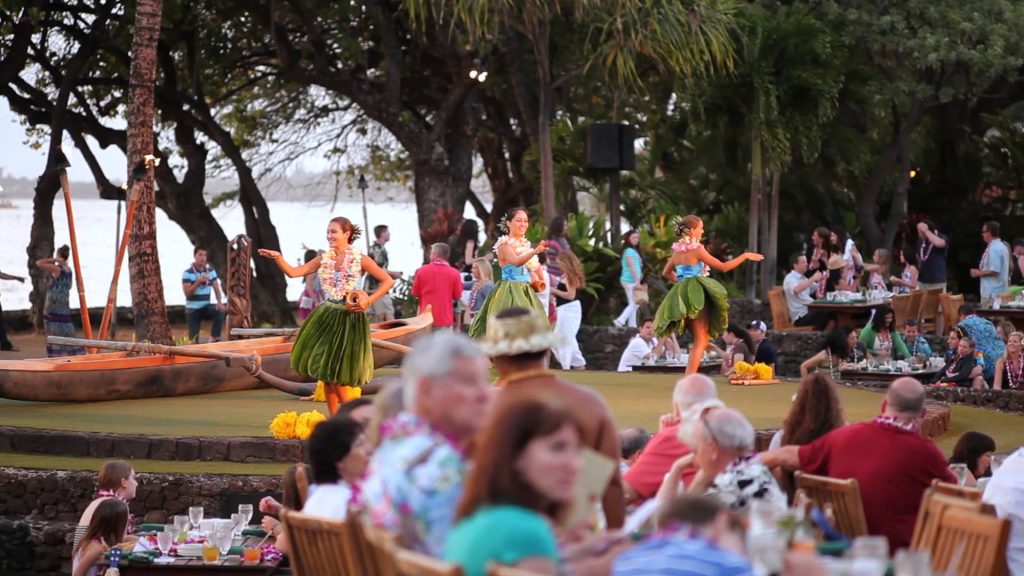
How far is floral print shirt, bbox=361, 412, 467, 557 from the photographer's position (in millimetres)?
3752

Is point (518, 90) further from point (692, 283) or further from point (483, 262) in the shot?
point (692, 283)

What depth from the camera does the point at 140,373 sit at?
38.4ft

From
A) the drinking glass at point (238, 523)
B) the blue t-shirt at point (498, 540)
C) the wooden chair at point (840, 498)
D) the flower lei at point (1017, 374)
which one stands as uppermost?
the blue t-shirt at point (498, 540)

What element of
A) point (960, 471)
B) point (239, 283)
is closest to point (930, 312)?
point (239, 283)

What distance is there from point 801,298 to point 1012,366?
199 inches

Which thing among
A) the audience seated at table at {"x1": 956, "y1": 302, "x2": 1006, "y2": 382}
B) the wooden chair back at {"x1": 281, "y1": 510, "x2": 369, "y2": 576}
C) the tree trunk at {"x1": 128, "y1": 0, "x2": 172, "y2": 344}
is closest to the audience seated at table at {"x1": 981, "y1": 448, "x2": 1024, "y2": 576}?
the wooden chair back at {"x1": 281, "y1": 510, "x2": 369, "y2": 576}

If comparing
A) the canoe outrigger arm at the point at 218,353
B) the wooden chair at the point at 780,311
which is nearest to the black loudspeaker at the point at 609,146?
the wooden chair at the point at 780,311

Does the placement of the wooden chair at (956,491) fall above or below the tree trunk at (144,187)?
below

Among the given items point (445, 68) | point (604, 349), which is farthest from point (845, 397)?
point (445, 68)

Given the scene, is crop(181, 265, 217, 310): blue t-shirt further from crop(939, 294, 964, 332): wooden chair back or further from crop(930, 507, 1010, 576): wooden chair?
crop(930, 507, 1010, 576): wooden chair

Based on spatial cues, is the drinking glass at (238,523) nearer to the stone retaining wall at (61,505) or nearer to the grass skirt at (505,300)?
the stone retaining wall at (61,505)

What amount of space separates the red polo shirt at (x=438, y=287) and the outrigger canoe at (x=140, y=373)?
0.76 ft

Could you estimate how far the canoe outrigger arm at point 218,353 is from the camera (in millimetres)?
11148

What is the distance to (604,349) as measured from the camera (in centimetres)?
1669
